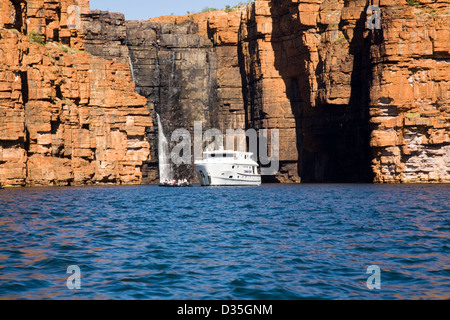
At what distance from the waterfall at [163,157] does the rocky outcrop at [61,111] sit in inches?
637

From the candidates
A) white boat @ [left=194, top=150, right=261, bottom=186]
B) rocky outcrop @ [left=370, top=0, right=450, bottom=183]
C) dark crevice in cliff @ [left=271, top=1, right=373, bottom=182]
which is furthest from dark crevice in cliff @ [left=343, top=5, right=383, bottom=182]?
white boat @ [left=194, top=150, right=261, bottom=186]

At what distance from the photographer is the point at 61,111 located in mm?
90375

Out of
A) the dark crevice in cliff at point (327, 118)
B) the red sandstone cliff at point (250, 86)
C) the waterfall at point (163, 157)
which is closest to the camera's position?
the red sandstone cliff at point (250, 86)

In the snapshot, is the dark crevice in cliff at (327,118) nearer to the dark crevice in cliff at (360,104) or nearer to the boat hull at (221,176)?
the dark crevice in cliff at (360,104)

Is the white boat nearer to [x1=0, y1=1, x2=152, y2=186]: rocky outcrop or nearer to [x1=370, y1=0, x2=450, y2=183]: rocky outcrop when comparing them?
[x1=0, y1=1, x2=152, y2=186]: rocky outcrop

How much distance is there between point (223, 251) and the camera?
86.9ft

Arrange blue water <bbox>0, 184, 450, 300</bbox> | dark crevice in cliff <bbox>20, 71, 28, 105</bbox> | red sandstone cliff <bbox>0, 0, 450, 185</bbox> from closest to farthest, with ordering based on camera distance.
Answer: blue water <bbox>0, 184, 450, 300</bbox>
dark crevice in cliff <bbox>20, 71, 28, 105</bbox>
red sandstone cliff <bbox>0, 0, 450, 185</bbox>

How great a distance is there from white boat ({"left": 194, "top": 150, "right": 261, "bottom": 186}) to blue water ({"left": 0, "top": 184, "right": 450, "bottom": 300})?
183 ft

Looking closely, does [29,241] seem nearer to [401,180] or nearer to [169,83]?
[401,180]

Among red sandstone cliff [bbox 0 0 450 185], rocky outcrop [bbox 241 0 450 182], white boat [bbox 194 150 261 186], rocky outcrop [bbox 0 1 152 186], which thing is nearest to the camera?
rocky outcrop [bbox 0 1 152 186]

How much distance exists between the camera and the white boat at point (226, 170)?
100812 millimetres

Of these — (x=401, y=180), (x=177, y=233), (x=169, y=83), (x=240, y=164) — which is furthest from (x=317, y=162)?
(x=177, y=233)

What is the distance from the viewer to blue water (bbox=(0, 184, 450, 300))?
1909 cm

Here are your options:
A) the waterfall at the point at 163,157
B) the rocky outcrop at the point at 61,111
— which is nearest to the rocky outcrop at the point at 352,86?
the waterfall at the point at 163,157
